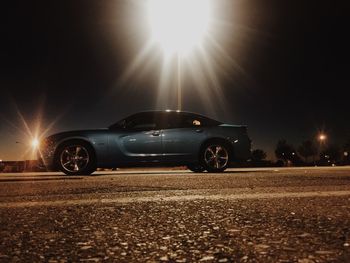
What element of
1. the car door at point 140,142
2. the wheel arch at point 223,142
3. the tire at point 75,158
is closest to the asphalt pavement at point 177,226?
the tire at point 75,158

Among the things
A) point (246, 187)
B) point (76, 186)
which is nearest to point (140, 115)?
point (76, 186)

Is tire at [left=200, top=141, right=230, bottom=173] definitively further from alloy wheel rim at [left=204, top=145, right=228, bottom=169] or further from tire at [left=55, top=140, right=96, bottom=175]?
tire at [left=55, top=140, right=96, bottom=175]

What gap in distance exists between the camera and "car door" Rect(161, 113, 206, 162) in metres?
11.1

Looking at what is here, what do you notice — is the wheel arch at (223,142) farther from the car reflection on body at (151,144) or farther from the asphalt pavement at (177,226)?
the asphalt pavement at (177,226)

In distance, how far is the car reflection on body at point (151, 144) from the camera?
10695 mm

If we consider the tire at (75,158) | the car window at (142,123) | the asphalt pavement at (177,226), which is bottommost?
the asphalt pavement at (177,226)

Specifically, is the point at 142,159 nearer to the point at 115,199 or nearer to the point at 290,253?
the point at 115,199

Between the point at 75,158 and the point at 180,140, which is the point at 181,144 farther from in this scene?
the point at 75,158

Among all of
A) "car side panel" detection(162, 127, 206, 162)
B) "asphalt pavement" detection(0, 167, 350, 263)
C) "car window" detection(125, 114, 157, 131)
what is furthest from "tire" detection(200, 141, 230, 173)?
"asphalt pavement" detection(0, 167, 350, 263)

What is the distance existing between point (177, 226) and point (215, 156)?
7.83 meters

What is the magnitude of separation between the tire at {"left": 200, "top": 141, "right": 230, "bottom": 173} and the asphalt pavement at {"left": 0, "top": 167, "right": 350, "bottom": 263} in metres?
5.23

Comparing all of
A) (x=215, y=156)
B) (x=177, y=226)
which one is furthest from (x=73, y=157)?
(x=177, y=226)

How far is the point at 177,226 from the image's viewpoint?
3.44 meters

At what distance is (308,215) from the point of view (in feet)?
12.9
